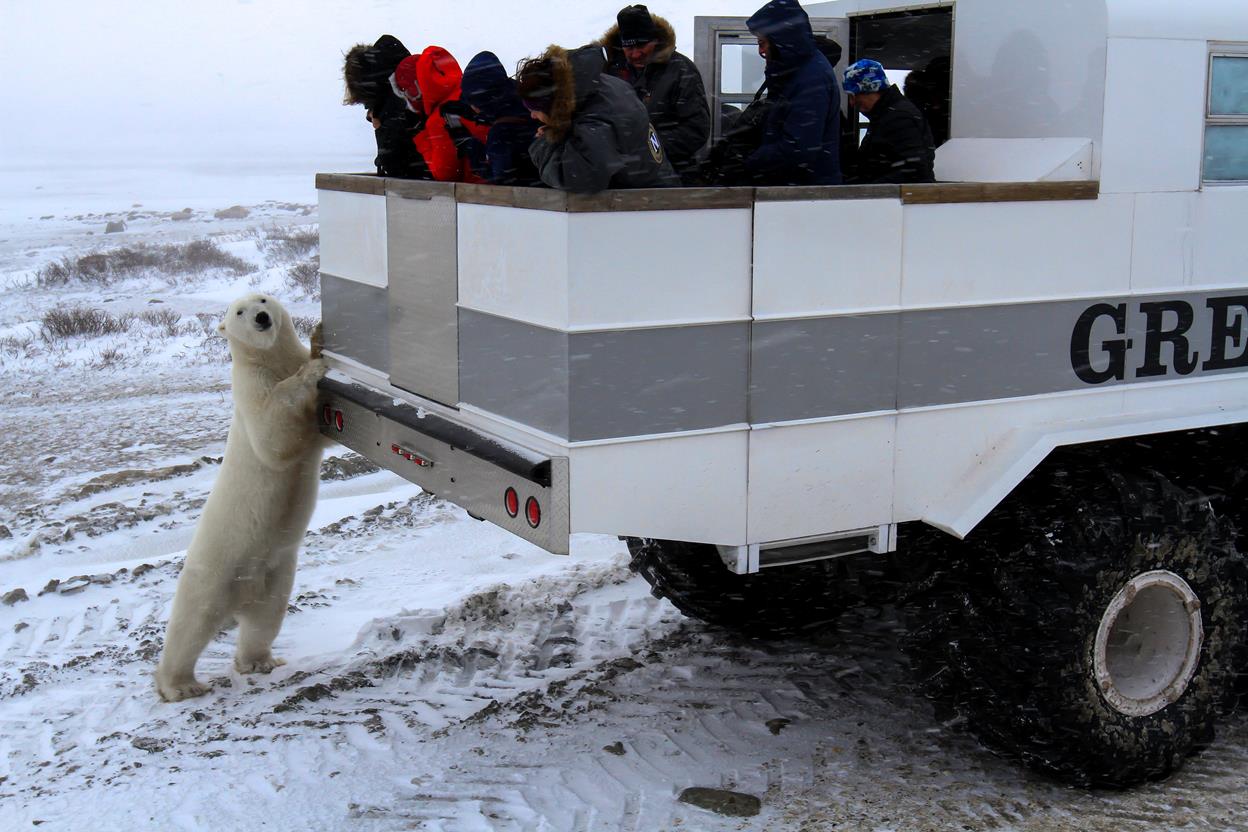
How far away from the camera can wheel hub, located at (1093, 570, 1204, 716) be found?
13.3 feet

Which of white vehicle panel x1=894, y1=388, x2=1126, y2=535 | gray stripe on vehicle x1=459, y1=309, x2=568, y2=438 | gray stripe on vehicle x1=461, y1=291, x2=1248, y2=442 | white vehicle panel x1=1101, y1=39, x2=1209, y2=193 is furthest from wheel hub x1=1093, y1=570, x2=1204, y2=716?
gray stripe on vehicle x1=459, y1=309, x2=568, y2=438

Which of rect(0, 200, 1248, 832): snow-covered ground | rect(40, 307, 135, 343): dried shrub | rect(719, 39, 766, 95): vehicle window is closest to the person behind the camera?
rect(0, 200, 1248, 832): snow-covered ground

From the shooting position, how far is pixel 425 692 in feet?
16.4

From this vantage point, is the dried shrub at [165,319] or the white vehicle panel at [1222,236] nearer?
the white vehicle panel at [1222,236]

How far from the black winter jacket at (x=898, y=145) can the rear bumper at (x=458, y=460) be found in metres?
1.73

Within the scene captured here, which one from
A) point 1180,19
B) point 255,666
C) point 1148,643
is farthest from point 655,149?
point 255,666

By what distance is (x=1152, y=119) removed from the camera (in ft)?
13.4

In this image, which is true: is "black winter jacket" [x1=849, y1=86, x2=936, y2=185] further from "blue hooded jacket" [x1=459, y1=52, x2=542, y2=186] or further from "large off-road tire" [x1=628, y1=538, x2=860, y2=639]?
"large off-road tire" [x1=628, y1=538, x2=860, y2=639]

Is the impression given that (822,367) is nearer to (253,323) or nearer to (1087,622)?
(1087,622)

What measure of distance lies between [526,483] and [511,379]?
33 centimetres

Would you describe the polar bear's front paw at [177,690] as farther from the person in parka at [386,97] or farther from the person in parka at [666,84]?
the person in parka at [666,84]

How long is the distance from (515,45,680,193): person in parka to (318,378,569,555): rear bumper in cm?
80

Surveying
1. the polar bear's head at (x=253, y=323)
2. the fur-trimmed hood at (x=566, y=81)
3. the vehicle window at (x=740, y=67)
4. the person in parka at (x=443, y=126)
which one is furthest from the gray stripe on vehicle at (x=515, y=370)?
the vehicle window at (x=740, y=67)

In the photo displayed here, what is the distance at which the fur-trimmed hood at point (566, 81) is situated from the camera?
3.54 m
